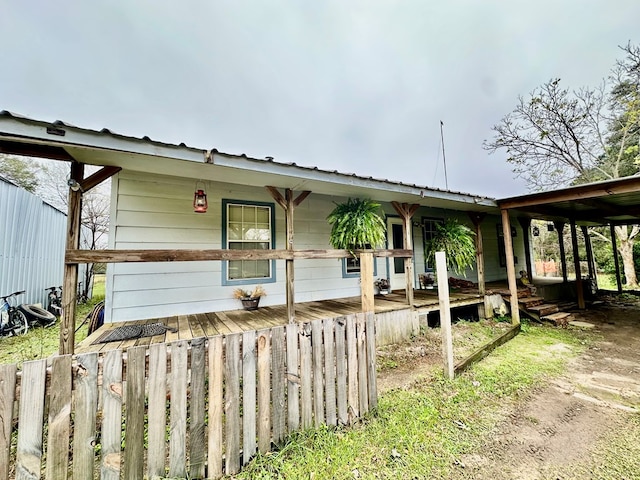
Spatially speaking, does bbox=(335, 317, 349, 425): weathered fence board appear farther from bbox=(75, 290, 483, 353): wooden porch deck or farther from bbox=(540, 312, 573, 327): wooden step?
bbox=(540, 312, 573, 327): wooden step

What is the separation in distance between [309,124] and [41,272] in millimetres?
15463

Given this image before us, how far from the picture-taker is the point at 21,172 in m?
12.5

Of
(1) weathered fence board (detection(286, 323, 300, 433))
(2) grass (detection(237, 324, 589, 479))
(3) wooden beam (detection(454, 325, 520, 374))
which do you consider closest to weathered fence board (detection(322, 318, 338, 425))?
(2) grass (detection(237, 324, 589, 479))

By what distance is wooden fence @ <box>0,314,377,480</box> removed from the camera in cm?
129

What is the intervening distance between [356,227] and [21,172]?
17143 mm

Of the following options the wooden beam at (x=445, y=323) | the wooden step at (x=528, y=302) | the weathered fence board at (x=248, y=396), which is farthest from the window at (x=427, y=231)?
the weathered fence board at (x=248, y=396)

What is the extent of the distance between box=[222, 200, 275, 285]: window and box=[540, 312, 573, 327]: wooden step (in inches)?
246

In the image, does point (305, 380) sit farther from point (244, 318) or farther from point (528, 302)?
point (528, 302)

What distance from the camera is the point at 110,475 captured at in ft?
4.67

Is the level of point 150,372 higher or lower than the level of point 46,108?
lower

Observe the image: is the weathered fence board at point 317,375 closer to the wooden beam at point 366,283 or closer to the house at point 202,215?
the wooden beam at point 366,283

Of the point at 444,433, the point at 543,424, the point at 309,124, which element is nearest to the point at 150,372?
the point at 444,433

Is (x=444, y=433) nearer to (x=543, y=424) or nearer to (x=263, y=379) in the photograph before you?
(x=543, y=424)

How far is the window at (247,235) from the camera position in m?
4.73
